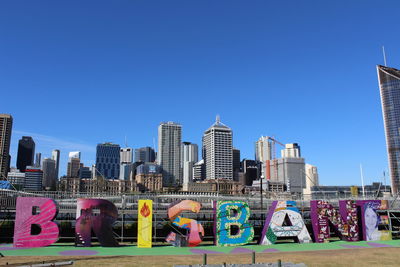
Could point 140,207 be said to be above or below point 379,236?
above

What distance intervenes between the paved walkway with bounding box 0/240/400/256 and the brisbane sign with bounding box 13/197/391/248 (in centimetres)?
88

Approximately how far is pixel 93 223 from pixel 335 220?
2274 centimetres

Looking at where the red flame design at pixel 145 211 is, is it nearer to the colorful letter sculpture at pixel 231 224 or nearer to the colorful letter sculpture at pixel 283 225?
the colorful letter sculpture at pixel 231 224

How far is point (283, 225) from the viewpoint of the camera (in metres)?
32.7

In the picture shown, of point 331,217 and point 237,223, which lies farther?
point 331,217

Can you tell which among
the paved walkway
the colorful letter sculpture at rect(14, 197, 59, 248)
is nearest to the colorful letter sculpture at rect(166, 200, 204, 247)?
the paved walkway

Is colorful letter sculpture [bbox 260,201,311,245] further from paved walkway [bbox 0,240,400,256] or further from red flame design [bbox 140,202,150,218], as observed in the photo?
red flame design [bbox 140,202,150,218]

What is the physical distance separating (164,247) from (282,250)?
9973 millimetres

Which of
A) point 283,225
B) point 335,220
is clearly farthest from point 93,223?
point 335,220

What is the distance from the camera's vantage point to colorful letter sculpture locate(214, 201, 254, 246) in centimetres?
3054

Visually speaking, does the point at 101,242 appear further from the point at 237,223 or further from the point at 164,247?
the point at 237,223

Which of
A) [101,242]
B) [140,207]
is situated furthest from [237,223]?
[101,242]

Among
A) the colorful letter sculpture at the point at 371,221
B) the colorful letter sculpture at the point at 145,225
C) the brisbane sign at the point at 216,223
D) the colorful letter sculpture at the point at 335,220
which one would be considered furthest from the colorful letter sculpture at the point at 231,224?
the colorful letter sculpture at the point at 371,221

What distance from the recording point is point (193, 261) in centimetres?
2312
